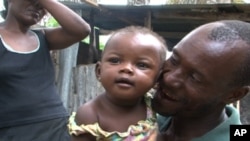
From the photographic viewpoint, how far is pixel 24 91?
8.60 feet

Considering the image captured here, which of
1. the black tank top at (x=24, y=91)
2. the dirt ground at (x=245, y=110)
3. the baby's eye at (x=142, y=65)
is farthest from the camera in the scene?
the dirt ground at (x=245, y=110)

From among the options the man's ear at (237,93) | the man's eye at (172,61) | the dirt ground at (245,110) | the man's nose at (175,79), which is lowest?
the dirt ground at (245,110)

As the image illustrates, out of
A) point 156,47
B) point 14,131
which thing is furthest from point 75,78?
point 156,47

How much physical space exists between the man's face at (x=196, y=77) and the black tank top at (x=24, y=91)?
1.29 metres

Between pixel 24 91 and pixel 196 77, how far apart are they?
1.48m

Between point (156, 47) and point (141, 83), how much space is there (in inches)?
8.0

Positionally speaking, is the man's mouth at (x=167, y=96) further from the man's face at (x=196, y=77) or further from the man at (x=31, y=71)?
the man at (x=31, y=71)

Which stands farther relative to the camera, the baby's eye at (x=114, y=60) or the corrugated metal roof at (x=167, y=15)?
the corrugated metal roof at (x=167, y=15)

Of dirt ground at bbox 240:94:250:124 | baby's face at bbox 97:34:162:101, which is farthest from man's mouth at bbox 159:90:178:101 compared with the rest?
dirt ground at bbox 240:94:250:124

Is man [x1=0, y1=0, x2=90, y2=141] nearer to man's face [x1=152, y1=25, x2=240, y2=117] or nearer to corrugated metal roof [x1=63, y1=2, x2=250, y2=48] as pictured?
man's face [x1=152, y1=25, x2=240, y2=117]

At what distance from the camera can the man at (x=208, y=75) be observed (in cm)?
149

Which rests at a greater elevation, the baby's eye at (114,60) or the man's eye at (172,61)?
the man's eye at (172,61)

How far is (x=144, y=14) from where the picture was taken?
588 cm

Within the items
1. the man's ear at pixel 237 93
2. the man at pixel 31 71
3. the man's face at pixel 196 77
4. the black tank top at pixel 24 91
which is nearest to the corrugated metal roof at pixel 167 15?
the man at pixel 31 71
